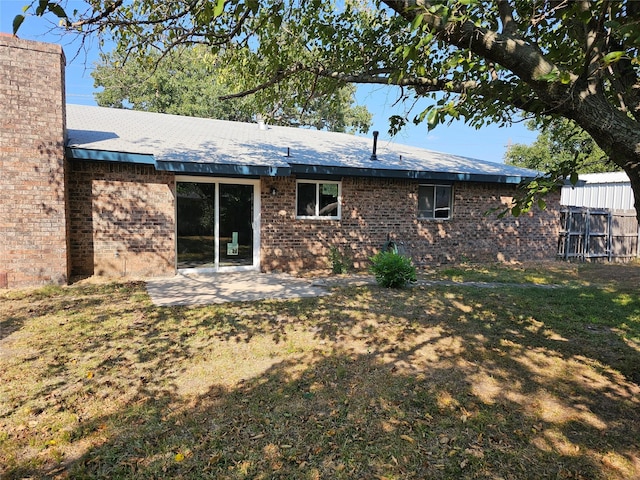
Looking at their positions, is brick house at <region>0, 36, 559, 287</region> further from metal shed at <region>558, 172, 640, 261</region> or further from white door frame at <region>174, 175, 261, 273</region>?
metal shed at <region>558, 172, 640, 261</region>

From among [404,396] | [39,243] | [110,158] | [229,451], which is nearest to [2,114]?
[110,158]

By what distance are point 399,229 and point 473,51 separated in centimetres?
890

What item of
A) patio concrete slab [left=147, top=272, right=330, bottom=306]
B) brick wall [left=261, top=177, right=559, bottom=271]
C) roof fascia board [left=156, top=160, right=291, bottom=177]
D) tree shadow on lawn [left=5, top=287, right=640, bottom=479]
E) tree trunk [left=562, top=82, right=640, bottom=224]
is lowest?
tree shadow on lawn [left=5, top=287, right=640, bottom=479]

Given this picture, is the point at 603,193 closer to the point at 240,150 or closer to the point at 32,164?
the point at 240,150

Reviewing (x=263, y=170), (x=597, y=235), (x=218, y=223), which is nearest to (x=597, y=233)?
(x=597, y=235)

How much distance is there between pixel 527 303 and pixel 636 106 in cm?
451

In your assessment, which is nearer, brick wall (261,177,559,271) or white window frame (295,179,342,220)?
brick wall (261,177,559,271)

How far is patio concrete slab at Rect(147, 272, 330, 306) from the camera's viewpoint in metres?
7.22

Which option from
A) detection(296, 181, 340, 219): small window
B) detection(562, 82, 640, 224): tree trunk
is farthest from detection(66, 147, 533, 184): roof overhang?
detection(562, 82, 640, 224): tree trunk

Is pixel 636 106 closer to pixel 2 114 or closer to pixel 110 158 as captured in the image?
pixel 110 158

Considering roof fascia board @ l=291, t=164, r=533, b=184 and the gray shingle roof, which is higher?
the gray shingle roof

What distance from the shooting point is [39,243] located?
7871 millimetres

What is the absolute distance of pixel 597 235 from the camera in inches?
568

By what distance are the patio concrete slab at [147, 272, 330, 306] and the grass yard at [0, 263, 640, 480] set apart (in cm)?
69
